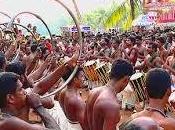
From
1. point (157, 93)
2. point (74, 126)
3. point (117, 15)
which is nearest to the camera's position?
point (157, 93)

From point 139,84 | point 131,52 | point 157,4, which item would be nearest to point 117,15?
point 157,4

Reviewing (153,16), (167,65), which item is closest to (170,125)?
(167,65)

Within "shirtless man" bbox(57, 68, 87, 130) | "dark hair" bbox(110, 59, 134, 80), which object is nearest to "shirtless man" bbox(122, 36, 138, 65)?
"shirtless man" bbox(57, 68, 87, 130)

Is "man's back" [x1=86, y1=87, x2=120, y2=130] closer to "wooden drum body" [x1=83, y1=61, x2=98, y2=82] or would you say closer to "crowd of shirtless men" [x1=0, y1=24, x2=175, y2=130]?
"crowd of shirtless men" [x1=0, y1=24, x2=175, y2=130]

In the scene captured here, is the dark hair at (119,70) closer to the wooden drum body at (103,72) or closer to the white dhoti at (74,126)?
the white dhoti at (74,126)

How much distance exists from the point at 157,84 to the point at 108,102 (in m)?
0.83

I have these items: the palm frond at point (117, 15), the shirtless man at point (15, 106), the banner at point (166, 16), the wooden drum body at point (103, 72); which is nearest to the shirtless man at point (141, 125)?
the shirtless man at point (15, 106)

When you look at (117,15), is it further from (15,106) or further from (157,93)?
(15,106)

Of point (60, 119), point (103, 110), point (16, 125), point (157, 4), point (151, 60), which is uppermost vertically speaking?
point (157, 4)

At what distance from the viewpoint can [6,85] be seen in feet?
12.9

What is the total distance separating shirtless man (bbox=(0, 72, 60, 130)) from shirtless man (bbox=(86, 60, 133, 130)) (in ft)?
2.97

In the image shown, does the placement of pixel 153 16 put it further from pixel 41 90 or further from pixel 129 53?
pixel 41 90

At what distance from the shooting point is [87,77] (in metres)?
15.1

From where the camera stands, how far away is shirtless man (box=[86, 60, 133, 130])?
4.81 m
